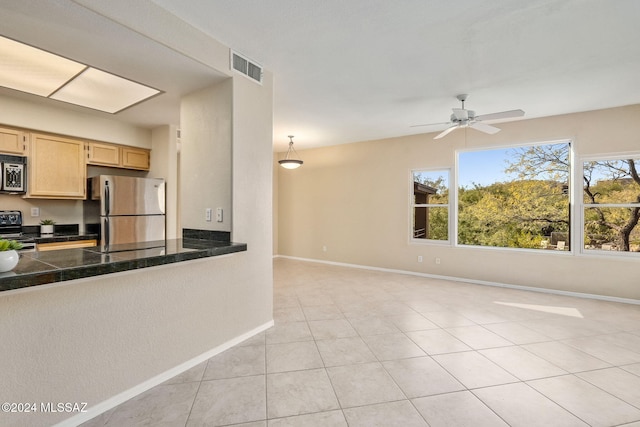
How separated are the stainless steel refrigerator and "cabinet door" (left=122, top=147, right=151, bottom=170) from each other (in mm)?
528

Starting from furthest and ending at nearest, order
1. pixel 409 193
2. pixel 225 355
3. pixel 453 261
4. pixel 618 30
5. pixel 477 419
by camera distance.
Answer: pixel 409 193, pixel 453 261, pixel 225 355, pixel 618 30, pixel 477 419

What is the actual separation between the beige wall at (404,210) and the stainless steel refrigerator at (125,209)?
11.6 feet

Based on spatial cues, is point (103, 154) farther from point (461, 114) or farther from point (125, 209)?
point (461, 114)

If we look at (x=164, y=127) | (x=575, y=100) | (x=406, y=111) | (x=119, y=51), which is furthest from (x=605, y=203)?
(x=164, y=127)

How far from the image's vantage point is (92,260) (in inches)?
68.3

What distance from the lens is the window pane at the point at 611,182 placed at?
4078 mm

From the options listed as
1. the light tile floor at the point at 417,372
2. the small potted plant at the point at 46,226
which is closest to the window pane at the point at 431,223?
the light tile floor at the point at 417,372

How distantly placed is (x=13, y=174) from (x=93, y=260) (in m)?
2.85

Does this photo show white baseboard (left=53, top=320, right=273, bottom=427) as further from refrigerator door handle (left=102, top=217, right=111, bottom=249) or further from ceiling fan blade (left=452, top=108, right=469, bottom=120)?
ceiling fan blade (left=452, top=108, right=469, bottom=120)

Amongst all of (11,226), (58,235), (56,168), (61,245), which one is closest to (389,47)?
(56,168)

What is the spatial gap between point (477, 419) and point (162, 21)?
349 centimetres

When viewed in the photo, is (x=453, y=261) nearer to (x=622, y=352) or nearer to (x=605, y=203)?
(x=605, y=203)

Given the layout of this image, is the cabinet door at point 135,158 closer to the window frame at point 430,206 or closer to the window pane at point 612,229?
the window frame at point 430,206

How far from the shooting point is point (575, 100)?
3832mm
